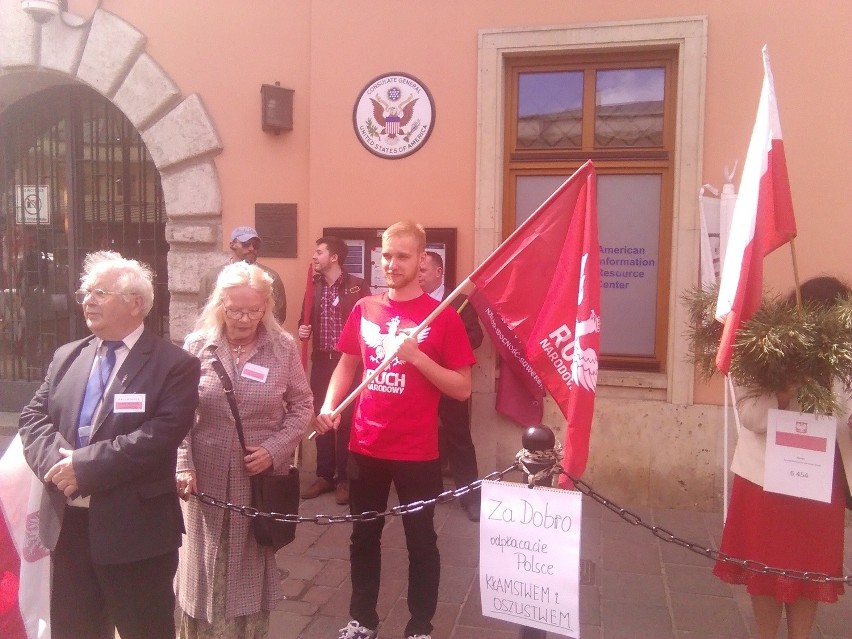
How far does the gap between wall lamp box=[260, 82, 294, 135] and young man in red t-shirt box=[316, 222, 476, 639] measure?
3.08 meters

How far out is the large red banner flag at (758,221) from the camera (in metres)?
2.94

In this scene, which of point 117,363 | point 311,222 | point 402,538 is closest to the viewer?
point 117,363

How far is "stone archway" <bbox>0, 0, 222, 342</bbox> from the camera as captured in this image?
611 centimetres

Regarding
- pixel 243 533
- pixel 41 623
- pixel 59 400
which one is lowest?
pixel 41 623

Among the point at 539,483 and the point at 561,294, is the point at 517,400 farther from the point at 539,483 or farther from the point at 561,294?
the point at 539,483

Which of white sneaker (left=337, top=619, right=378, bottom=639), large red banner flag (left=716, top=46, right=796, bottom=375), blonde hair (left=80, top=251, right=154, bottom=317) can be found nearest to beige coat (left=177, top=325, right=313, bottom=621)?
blonde hair (left=80, top=251, right=154, bottom=317)

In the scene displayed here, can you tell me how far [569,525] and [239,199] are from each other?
4.63 m

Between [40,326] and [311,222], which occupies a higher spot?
[311,222]

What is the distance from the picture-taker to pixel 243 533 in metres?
2.85

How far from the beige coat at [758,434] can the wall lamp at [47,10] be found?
5938mm

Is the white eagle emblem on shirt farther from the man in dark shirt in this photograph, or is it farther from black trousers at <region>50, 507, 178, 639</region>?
the man in dark shirt

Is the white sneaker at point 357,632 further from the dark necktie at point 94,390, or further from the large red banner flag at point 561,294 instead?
the dark necktie at point 94,390

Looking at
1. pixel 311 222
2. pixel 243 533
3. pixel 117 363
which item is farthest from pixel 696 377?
pixel 117 363

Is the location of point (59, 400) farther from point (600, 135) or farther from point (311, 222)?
point (600, 135)
